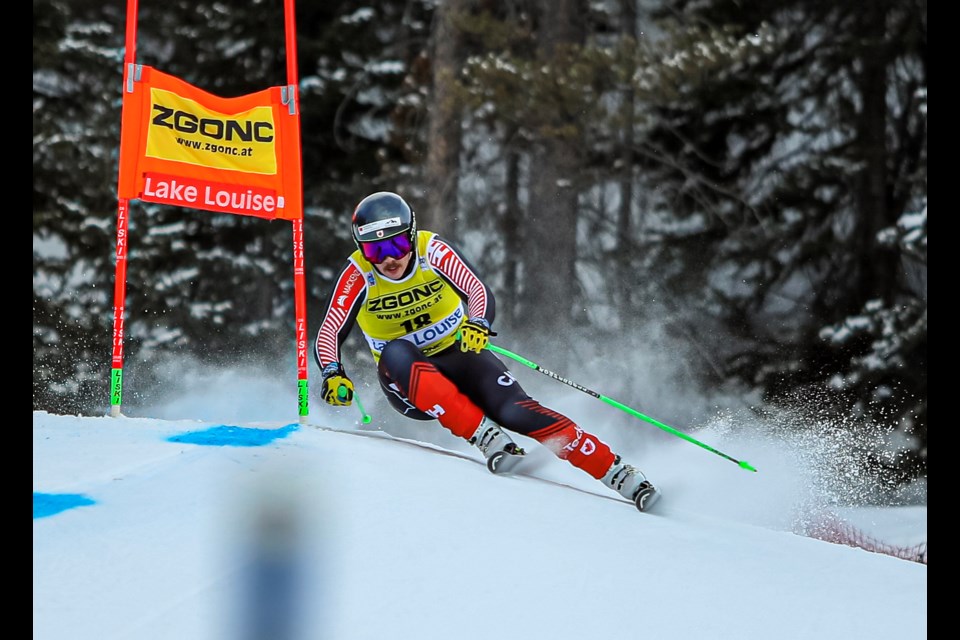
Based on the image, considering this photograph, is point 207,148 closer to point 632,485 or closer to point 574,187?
point 632,485

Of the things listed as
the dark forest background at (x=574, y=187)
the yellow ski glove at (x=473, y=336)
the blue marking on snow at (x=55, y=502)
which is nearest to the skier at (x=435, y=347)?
the yellow ski glove at (x=473, y=336)

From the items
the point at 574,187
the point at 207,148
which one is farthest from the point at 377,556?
the point at 574,187

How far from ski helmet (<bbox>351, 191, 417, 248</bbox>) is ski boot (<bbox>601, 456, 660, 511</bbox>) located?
1637mm

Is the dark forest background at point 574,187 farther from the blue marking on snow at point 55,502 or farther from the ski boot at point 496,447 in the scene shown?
the blue marking on snow at point 55,502

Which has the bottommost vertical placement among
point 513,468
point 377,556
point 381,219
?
point 377,556

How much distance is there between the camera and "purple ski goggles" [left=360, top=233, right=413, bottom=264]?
5188mm

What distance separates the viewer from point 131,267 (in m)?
13.0

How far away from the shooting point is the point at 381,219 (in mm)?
5152

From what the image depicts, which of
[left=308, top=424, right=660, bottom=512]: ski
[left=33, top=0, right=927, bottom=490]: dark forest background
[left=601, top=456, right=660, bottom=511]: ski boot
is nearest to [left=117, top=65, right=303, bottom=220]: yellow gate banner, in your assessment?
[left=308, top=424, right=660, bottom=512]: ski

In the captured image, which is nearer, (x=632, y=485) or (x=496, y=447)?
(x=632, y=485)

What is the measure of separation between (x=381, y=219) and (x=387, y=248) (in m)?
0.16

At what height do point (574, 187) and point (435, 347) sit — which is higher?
point (574, 187)

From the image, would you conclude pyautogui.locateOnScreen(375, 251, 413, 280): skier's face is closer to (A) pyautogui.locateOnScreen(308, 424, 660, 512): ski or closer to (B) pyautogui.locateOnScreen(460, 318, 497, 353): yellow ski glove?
(B) pyautogui.locateOnScreen(460, 318, 497, 353): yellow ski glove

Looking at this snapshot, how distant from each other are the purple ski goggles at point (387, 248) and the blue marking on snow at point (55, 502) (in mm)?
1924
